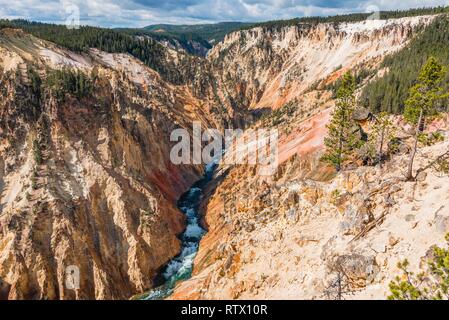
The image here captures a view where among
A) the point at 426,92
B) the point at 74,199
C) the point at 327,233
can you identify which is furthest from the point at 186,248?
the point at 426,92

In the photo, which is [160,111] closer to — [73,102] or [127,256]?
[73,102]

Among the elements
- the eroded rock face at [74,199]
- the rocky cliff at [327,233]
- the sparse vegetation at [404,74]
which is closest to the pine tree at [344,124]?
the rocky cliff at [327,233]

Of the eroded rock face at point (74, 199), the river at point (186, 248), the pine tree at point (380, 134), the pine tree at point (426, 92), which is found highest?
the pine tree at point (426, 92)

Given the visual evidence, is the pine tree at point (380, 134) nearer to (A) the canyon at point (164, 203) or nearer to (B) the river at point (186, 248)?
(A) the canyon at point (164, 203)

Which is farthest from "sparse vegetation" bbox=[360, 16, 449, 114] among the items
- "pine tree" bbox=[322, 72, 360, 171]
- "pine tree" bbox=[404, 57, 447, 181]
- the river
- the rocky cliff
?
the river

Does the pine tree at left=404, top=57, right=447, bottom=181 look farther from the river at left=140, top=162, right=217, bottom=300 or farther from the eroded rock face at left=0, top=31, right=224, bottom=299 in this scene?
the eroded rock face at left=0, top=31, right=224, bottom=299

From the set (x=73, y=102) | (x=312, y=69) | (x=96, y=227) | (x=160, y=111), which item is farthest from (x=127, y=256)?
(x=312, y=69)

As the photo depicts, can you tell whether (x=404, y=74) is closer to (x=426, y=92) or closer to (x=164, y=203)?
(x=164, y=203)
